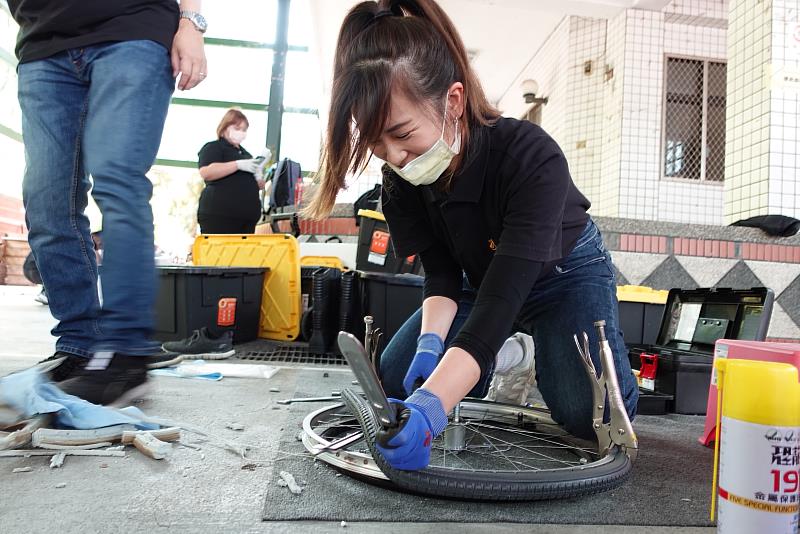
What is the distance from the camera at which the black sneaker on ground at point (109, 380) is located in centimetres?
106

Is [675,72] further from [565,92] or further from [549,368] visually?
[549,368]

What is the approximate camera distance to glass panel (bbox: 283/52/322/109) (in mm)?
5410

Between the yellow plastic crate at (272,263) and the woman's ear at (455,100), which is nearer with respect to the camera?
the woman's ear at (455,100)

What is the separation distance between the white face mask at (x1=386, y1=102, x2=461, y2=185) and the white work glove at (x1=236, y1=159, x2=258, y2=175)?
1.98 meters

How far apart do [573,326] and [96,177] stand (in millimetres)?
989

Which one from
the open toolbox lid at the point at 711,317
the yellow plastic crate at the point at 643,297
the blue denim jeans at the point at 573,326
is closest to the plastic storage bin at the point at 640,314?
the yellow plastic crate at the point at 643,297

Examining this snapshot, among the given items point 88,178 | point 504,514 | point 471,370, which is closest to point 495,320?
point 471,370

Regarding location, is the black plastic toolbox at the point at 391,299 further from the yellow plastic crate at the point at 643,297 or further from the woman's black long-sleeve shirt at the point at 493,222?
the woman's black long-sleeve shirt at the point at 493,222

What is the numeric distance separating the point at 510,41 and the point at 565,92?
1.25m

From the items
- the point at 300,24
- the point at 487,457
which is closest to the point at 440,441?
the point at 487,457

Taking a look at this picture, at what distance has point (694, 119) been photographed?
5.36 meters

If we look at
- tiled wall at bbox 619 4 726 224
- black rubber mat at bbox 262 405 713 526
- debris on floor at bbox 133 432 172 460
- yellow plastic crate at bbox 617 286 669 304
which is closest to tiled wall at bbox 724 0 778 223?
yellow plastic crate at bbox 617 286 669 304

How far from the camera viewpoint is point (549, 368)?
3.98 ft

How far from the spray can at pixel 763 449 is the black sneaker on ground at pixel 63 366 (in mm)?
1093
